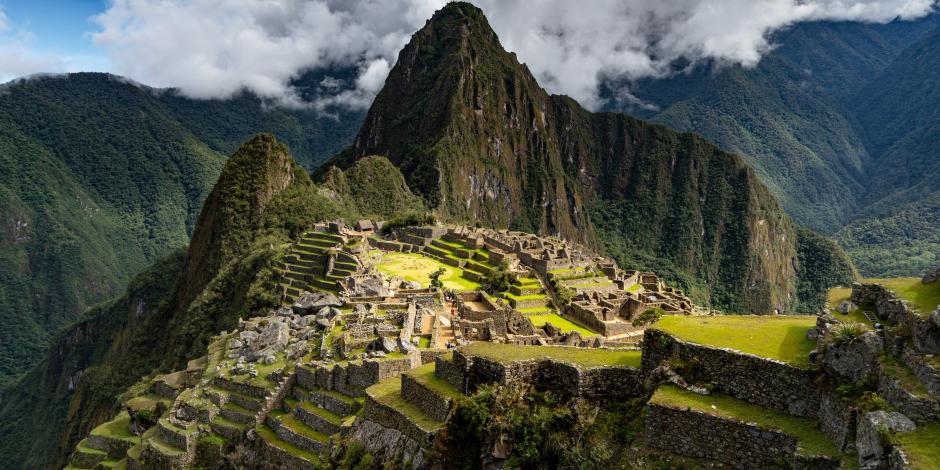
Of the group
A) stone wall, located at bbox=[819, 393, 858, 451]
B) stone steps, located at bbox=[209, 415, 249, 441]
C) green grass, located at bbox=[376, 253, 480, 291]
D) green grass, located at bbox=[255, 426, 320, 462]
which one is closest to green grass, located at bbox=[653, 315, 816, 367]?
stone wall, located at bbox=[819, 393, 858, 451]

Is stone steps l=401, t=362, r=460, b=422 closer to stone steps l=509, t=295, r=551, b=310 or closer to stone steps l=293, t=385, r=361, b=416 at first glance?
stone steps l=293, t=385, r=361, b=416

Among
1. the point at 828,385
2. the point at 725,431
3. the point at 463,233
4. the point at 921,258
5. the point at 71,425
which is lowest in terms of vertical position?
the point at 71,425

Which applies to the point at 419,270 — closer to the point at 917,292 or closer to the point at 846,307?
the point at 846,307

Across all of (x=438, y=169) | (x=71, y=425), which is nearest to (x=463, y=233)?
(x=71, y=425)

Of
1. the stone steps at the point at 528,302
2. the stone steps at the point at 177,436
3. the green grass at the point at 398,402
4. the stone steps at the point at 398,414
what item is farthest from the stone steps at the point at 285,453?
the stone steps at the point at 528,302

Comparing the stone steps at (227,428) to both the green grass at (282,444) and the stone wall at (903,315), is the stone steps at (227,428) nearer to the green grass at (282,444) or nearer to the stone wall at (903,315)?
the green grass at (282,444)

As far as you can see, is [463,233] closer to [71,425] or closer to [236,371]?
[71,425]
